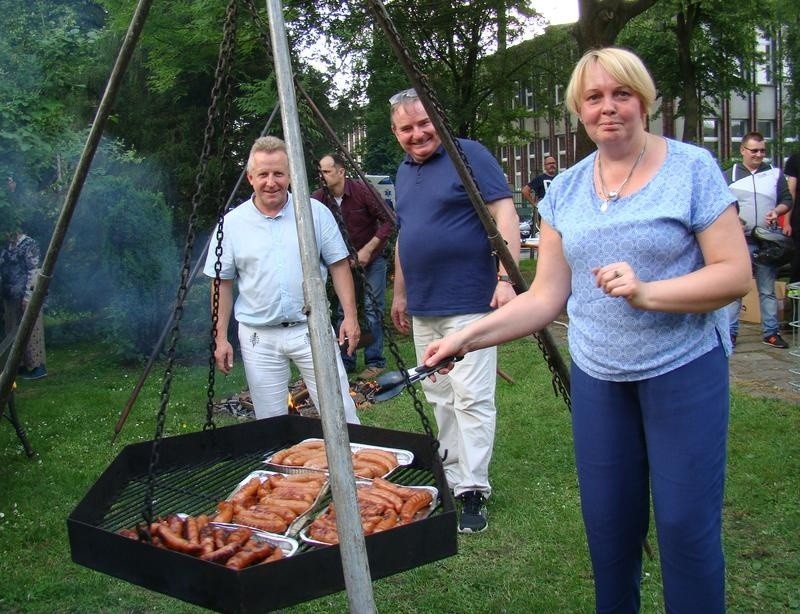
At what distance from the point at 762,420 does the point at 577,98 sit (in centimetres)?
388

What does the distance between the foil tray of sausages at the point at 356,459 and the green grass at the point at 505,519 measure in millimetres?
703

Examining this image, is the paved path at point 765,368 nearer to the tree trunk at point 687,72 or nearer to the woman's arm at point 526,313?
the woman's arm at point 526,313

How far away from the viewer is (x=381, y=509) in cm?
254

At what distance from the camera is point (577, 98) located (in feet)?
7.46

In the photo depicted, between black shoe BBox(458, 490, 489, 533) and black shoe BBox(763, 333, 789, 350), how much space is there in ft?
15.6

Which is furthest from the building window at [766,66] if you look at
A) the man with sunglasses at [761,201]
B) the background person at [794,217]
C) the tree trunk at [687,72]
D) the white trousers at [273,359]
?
the white trousers at [273,359]

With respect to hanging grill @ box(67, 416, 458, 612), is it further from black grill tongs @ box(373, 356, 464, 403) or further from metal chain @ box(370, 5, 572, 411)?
metal chain @ box(370, 5, 572, 411)

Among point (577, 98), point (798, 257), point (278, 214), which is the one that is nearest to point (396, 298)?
point (278, 214)

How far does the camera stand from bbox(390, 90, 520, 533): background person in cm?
378

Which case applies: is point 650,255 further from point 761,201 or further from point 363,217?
point 761,201

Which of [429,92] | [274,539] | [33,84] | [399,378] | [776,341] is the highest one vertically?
[33,84]

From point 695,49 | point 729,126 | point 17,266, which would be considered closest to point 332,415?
point 17,266

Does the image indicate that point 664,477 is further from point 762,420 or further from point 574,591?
point 762,420

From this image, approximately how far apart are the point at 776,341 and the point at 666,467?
616cm
